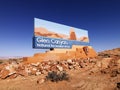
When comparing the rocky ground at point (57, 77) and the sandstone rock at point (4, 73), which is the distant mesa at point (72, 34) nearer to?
the rocky ground at point (57, 77)

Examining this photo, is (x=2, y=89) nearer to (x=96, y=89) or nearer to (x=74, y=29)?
(x=96, y=89)

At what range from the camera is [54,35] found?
66.2 feet

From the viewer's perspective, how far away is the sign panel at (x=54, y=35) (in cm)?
1752

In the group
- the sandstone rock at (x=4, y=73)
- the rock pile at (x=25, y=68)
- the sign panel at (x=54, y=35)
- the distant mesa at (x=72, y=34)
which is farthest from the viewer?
the distant mesa at (x=72, y=34)

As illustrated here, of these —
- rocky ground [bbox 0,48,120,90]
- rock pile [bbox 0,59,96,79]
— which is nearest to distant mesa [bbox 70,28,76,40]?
rocky ground [bbox 0,48,120,90]

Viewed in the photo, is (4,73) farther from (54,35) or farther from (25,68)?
(54,35)

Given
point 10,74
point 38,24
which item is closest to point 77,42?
point 38,24

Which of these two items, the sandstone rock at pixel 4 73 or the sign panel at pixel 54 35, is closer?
the sandstone rock at pixel 4 73

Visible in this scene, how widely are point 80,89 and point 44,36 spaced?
13021 mm

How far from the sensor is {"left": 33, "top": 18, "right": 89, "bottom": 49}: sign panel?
17516 mm

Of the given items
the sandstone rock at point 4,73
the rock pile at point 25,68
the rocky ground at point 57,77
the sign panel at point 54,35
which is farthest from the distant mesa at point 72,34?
the sandstone rock at point 4,73

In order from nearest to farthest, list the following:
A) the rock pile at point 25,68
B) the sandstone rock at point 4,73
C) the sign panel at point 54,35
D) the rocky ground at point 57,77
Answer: the rocky ground at point 57,77
the sandstone rock at point 4,73
the rock pile at point 25,68
the sign panel at point 54,35

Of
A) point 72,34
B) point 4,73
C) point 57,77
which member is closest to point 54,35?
point 72,34

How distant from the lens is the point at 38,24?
17.8m
